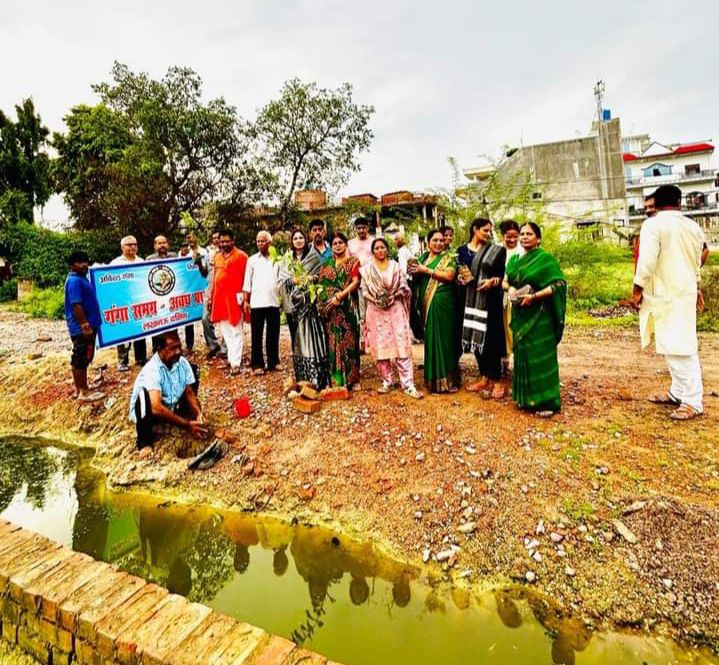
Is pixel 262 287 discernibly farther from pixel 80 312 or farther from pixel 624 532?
pixel 624 532

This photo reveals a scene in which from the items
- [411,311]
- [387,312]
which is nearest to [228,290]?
[387,312]

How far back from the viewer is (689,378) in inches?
145

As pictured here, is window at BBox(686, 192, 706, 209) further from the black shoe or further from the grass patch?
the black shoe

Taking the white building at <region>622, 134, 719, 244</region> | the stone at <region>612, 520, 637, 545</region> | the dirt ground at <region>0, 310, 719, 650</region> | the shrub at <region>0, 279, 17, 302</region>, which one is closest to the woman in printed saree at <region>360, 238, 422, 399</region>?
the dirt ground at <region>0, 310, 719, 650</region>

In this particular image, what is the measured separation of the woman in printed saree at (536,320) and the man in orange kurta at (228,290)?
10.2ft

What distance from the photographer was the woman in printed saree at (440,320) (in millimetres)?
4395

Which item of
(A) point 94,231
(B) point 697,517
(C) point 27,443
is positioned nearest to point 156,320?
(C) point 27,443

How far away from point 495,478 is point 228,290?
367 cm

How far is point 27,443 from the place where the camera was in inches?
187

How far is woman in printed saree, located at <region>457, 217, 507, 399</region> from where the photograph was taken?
4.18 metres

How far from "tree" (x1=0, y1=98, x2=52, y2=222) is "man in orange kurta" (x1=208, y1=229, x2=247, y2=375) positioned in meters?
18.2

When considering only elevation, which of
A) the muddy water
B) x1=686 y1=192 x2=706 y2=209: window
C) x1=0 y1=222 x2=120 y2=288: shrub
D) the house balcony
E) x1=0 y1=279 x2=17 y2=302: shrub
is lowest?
the muddy water

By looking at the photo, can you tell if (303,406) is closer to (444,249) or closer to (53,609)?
(444,249)

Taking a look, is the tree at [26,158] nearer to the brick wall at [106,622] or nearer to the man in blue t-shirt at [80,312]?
the man in blue t-shirt at [80,312]
